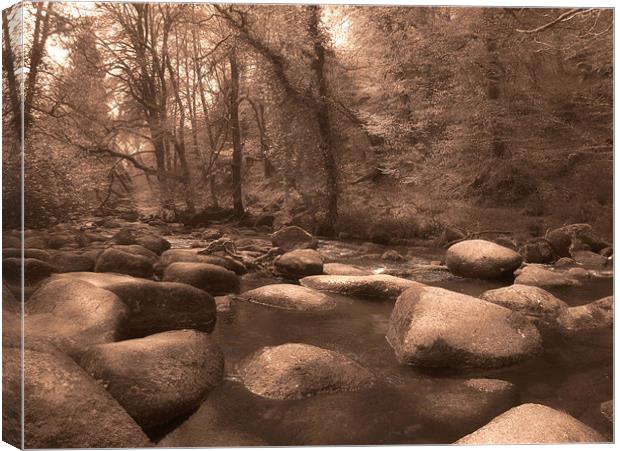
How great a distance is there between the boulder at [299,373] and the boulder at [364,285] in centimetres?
56

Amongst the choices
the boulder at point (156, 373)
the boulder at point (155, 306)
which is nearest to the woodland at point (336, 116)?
the boulder at point (155, 306)

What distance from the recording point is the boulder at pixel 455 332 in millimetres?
3264

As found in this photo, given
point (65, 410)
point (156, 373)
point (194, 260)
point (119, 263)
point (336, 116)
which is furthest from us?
point (336, 116)

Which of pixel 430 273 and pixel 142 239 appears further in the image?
pixel 430 273

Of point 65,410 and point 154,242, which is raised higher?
point 154,242

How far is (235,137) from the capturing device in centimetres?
337

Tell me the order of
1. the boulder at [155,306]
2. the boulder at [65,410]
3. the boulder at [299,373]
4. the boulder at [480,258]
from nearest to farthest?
the boulder at [65,410] < the boulder at [299,373] < the boulder at [155,306] < the boulder at [480,258]

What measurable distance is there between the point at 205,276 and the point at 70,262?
832 mm

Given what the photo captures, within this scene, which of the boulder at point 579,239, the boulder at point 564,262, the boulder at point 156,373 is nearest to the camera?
the boulder at point 156,373

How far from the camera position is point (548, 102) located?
139 inches

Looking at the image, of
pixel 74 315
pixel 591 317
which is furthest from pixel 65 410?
pixel 591 317

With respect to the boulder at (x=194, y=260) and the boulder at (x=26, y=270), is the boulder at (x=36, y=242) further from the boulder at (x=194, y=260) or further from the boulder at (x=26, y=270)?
the boulder at (x=194, y=260)

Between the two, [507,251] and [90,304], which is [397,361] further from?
[90,304]

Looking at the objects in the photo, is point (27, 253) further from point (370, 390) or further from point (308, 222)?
point (370, 390)
